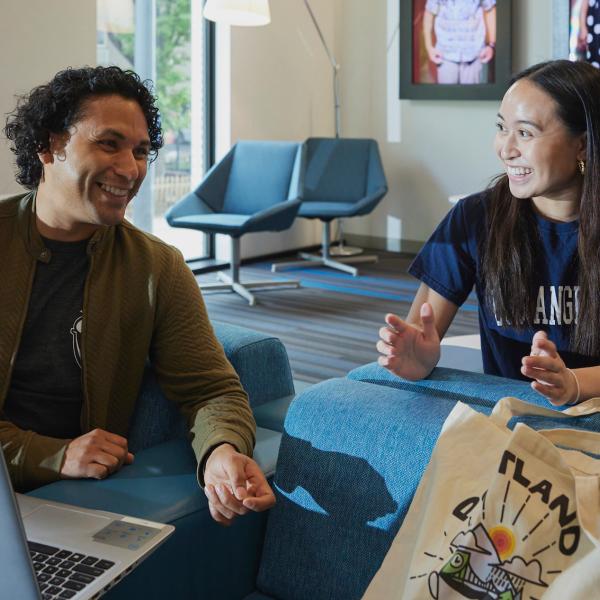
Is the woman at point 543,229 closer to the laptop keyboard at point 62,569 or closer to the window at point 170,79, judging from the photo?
the laptop keyboard at point 62,569

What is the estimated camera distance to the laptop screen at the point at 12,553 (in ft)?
2.84

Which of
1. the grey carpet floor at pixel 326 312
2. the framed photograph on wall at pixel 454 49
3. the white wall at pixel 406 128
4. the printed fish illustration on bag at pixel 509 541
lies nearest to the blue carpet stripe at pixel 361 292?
the grey carpet floor at pixel 326 312

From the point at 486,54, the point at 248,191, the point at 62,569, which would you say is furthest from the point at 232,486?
the point at 486,54

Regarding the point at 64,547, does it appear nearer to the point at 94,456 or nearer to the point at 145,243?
the point at 94,456

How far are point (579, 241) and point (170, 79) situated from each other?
209 inches

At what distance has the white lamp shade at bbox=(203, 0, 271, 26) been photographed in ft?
19.4

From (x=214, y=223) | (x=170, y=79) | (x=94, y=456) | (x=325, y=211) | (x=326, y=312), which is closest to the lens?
(x=94, y=456)

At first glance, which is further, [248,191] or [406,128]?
[406,128]

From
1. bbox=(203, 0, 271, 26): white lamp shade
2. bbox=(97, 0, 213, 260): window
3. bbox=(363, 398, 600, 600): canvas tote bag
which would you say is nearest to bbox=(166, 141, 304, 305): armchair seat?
bbox=(97, 0, 213, 260): window

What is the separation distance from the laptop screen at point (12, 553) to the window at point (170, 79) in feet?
18.1

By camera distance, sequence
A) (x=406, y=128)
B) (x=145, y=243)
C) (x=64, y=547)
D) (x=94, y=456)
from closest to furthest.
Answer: (x=64, y=547)
(x=94, y=456)
(x=145, y=243)
(x=406, y=128)

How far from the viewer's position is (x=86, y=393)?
1704 mm

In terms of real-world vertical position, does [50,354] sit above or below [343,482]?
above

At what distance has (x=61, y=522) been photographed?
1.25m
